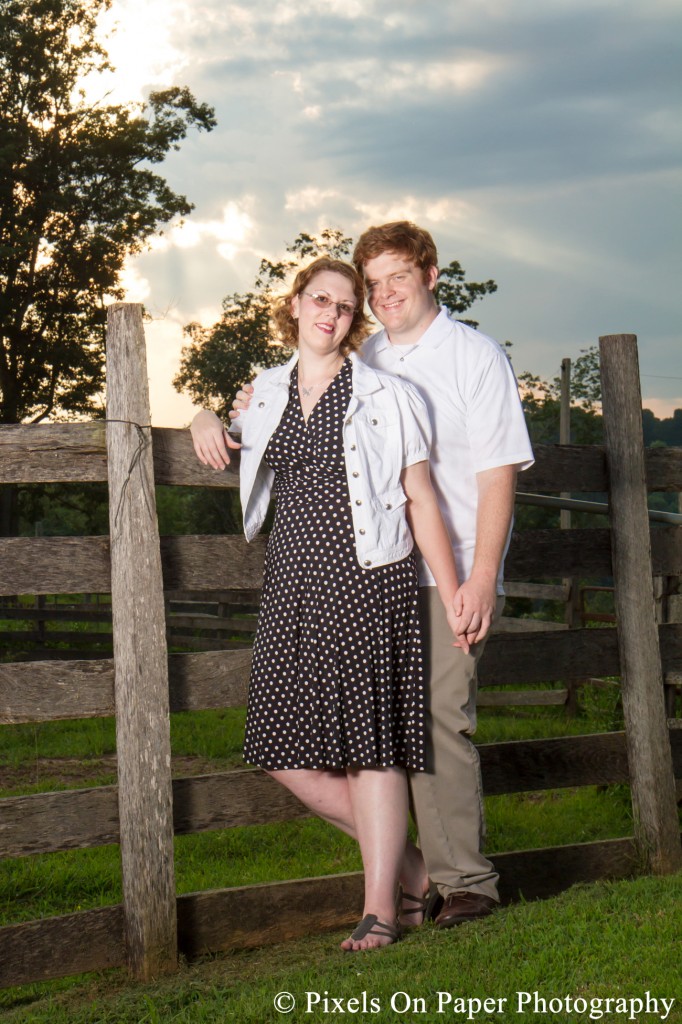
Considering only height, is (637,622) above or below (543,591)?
above

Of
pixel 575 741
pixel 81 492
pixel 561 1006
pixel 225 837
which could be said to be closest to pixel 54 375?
pixel 81 492

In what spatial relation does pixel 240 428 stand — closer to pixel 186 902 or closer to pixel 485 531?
pixel 485 531

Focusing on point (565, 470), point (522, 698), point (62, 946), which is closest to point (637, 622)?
point (565, 470)

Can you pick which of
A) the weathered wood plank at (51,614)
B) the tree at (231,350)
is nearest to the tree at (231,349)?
the tree at (231,350)

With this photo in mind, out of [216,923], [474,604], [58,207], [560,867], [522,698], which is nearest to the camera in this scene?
[474,604]

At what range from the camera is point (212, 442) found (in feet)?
13.4

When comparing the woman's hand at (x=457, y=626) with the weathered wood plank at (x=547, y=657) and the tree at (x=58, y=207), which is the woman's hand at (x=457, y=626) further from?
the tree at (x=58, y=207)

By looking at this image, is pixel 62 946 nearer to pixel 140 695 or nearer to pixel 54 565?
pixel 140 695

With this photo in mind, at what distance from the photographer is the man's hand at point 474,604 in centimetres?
385

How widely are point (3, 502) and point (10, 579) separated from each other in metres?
19.7

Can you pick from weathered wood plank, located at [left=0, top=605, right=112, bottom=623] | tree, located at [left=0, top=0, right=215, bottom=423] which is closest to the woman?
weathered wood plank, located at [left=0, top=605, right=112, bottom=623]

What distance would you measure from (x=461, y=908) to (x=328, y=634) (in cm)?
103

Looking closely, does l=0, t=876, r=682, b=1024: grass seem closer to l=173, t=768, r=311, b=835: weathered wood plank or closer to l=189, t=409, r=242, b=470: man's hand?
l=173, t=768, r=311, b=835: weathered wood plank

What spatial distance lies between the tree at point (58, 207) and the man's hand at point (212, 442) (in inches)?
758
